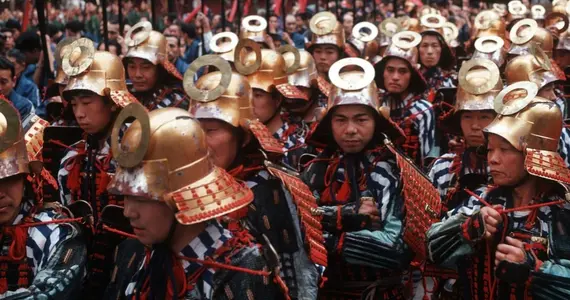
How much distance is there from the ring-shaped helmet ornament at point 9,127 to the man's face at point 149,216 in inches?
32.7

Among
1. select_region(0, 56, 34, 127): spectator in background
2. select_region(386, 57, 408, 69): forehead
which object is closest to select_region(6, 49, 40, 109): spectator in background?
select_region(0, 56, 34, 127): spectator in background

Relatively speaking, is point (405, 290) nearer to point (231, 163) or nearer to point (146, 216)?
point (231, 163)

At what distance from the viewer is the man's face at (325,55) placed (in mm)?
11953

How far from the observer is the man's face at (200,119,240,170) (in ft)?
17.5

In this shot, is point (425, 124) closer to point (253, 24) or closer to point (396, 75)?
point (396, 75)

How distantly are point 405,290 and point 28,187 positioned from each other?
2605 mm

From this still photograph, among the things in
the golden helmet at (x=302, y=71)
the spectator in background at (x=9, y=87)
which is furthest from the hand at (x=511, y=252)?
the spectator in background at (x=9, y=87)

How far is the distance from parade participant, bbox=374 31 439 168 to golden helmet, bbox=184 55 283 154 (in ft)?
10.2

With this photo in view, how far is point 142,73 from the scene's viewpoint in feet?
31.5

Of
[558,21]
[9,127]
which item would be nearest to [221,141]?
[9,127]

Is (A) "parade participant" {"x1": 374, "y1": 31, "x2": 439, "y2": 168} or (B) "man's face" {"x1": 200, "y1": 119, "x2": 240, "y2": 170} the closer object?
(B) "man's face" {"x1": 200, "y1": 119, "x2": 240, "y2": 170}

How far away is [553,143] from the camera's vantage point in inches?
192

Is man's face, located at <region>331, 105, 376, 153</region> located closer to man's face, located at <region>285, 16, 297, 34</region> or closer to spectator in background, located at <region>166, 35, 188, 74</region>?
spectator in background, located at <region>166, 35, 188, 74</region>

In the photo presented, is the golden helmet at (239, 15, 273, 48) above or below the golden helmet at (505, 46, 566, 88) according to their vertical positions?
below
